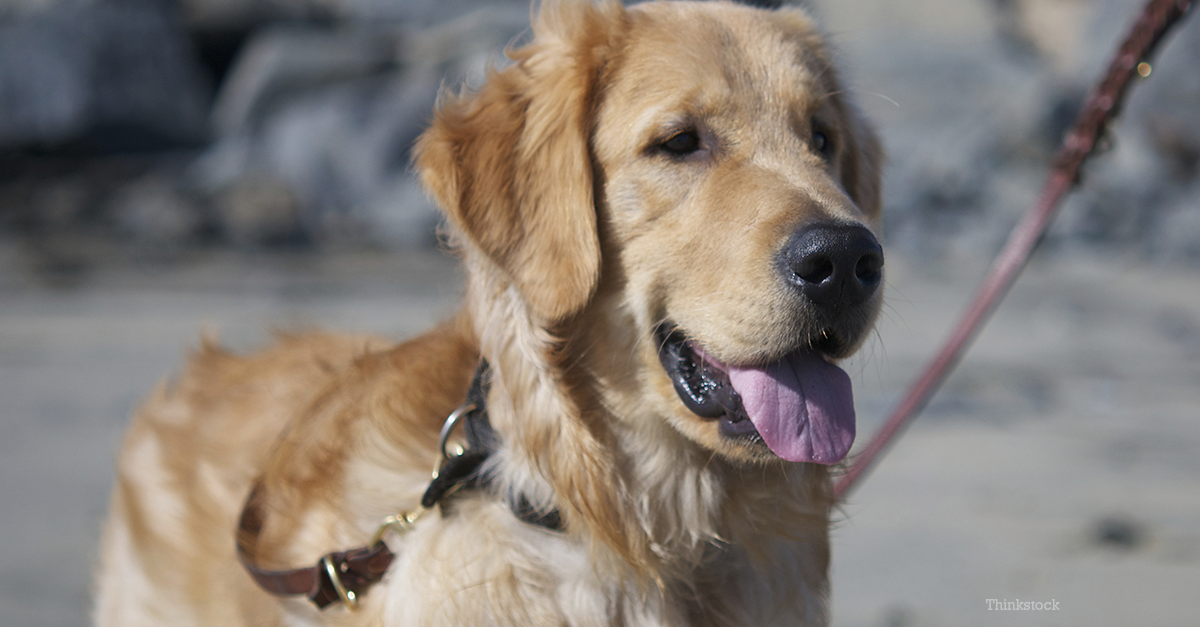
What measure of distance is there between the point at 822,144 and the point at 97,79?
2469cm

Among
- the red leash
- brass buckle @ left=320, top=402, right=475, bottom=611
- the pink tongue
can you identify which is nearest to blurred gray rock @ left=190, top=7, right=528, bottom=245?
the red leash

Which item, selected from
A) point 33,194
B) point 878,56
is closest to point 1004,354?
point 878,56

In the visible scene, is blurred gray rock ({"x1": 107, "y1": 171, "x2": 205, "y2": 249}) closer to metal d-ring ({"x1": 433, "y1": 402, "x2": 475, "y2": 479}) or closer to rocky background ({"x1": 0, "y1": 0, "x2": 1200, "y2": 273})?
rocky background ({"x1": 0, "y1": 0, "x2": 1200, "y2": 273})

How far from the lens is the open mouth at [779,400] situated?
86.5 inches

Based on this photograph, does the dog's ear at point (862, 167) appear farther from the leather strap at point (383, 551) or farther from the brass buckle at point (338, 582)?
the brass buckle at point (338, 582)

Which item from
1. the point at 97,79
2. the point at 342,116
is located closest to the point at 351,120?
the point at 342,116

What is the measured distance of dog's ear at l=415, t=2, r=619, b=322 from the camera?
230cm

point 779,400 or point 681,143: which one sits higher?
point 681,143

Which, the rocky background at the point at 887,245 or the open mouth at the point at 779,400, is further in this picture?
the rocky background at the point at 887,245

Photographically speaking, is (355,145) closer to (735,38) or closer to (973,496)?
(973,496)

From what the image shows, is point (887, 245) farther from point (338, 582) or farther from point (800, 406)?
point (338, 582)

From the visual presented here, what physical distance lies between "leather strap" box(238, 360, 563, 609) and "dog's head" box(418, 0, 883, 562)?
4.5 inches

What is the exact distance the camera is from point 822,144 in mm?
2676

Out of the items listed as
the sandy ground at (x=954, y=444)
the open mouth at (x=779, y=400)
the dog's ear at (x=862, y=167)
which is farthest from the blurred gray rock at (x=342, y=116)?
the open mouth at (x=779, y=400)
